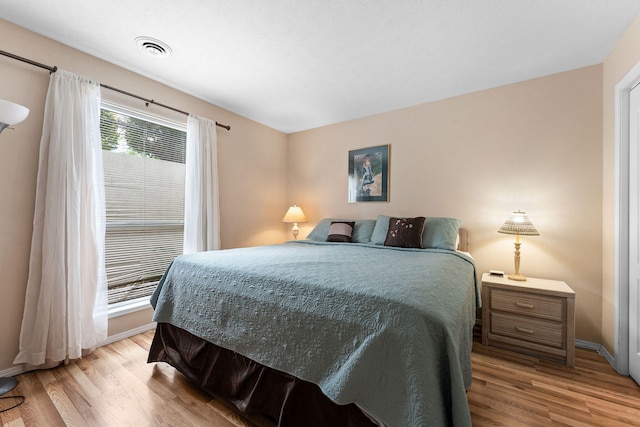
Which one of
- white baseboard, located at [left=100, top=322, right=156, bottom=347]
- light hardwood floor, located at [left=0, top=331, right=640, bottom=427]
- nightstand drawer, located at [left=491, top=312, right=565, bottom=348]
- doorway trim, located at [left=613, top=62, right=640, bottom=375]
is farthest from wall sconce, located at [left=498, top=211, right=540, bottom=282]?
white baseboard, located at [left=100, top=322, right=156, bottom=347]

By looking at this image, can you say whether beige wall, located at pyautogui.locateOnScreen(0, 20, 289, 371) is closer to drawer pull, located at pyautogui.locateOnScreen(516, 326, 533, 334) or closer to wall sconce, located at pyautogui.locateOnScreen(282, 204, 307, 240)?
wall sconce, located at pyautogui.locateOnScreen(282, 204, 307, 240)

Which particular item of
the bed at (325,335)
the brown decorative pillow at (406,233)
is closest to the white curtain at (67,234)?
the bed at (325,335)

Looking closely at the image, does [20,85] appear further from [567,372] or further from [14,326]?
[567,372]

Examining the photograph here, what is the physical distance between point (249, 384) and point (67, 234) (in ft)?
5.76

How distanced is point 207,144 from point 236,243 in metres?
1.26

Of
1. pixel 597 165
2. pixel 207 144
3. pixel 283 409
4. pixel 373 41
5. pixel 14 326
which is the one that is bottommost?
pixel 283 409

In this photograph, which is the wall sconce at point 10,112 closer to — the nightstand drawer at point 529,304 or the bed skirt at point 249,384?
the bed skirt at point 249,384

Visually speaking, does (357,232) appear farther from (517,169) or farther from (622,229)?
(622,229)

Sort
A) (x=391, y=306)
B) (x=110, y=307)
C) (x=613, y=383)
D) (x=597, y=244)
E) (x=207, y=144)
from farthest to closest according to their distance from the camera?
(x=207, y=144) < (x=110, y=307) < (x=597, y=244) < (x=613, y=383) < (x=391, y=306)

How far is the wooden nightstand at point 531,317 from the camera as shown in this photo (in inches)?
76.7

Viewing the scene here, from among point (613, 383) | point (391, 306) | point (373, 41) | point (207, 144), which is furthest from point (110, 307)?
point (613, 383)

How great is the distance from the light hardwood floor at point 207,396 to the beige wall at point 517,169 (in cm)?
74

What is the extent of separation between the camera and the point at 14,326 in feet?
6.02

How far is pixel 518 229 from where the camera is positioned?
7.33ft
